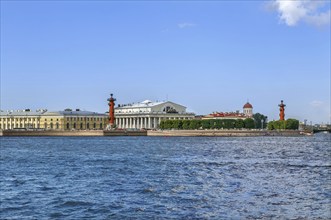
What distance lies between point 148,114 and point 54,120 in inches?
781

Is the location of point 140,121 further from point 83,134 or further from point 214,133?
point 214,133

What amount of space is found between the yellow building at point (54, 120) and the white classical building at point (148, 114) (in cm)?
427

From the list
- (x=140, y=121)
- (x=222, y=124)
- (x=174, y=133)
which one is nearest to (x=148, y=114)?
(x=140, y=121)

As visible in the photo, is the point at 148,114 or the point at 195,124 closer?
the point at 195,124

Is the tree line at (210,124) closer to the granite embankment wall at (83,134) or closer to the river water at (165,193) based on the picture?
the granite embankment wall at (83,134)

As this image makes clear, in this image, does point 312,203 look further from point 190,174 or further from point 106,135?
point 106,135

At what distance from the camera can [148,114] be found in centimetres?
12550

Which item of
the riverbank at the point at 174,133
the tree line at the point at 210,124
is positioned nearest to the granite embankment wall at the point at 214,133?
the riverbank at the point at 174,133

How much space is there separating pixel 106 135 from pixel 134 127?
23176 millimetres

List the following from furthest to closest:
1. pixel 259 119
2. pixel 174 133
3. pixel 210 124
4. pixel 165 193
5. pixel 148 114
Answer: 1. pixel 259 119
2. pixel 148 114
3. pixel 210 124
4. pixel 174 133
5. pixel 165 193

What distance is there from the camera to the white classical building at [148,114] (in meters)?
127

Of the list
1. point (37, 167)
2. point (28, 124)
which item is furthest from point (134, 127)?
point (37, 167)

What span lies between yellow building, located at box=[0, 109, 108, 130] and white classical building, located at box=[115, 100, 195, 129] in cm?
427

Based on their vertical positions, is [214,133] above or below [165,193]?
above
